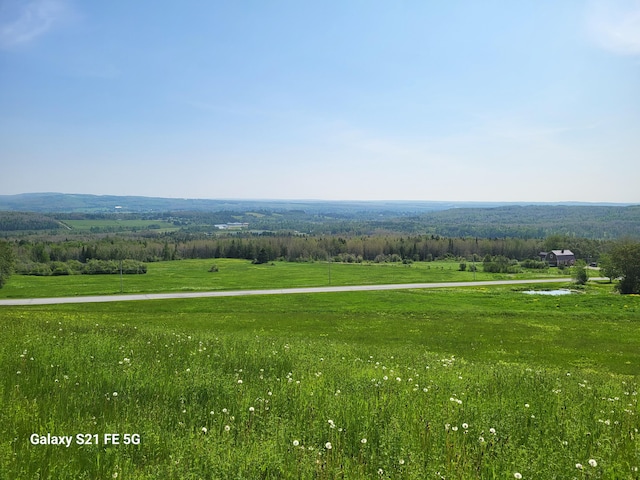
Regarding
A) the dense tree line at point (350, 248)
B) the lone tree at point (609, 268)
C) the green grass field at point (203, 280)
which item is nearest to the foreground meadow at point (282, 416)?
the green grass field at point (203, 280)

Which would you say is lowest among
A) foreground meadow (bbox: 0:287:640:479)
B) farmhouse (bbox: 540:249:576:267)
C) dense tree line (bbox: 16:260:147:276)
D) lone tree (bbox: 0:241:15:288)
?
dense tree line (bbox: 16:260:147:276)

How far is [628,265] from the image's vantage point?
188 feet

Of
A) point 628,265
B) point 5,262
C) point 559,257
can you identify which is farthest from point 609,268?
point 5,262

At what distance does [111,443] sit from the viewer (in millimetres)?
5418

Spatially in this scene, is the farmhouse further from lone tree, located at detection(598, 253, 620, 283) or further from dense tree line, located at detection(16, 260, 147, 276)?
dense tree line, located at detection(16, 260, 147, 276)

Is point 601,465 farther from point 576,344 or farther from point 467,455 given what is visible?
point 576,344

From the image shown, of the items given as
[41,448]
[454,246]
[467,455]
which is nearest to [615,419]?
[467,455]

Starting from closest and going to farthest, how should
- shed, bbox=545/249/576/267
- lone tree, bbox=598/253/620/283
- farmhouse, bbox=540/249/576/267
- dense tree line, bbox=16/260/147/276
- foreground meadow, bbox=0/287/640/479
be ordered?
1. foreground meadow, bbox=0/287/640/479
2. lone tree, bbox=598/253/620/283
3. dense tree line, bbox=16/260/147/276
4. farmhouse, bbox=540/249/576/267
5. shed, bbox=545/249/576/267

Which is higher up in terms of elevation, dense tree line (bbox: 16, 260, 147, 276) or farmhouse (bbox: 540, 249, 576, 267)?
farmhouse (bbox: 540, 249, 576, 267)

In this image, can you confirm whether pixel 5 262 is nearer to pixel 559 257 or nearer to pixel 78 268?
pixel 78 268

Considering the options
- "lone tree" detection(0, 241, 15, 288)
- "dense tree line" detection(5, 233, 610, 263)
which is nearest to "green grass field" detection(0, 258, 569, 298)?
"lone tree" detection(0, 241, 15, 288)

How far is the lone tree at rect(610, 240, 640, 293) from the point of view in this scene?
56.5 metres

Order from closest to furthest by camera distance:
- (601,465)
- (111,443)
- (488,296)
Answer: (601,465) < (111,443) < (488,296)

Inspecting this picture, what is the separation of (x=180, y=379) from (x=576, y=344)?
23066mm
